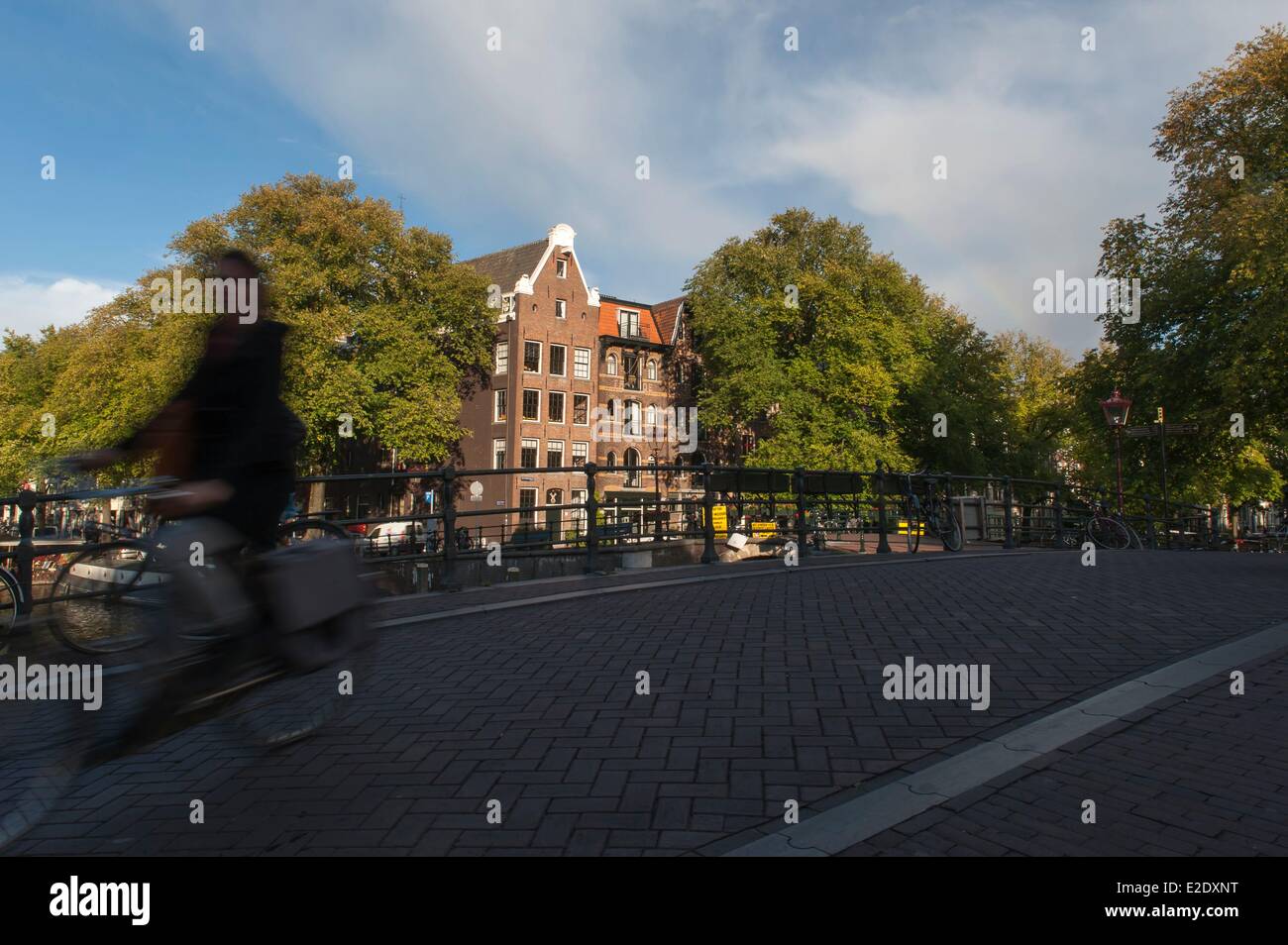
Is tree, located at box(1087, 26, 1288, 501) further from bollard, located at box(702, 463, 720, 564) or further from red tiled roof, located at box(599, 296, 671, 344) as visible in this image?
red tiled roof, located at box(599, 296, 671, 344)

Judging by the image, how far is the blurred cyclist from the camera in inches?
137

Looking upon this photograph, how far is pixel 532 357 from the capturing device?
1742 inches

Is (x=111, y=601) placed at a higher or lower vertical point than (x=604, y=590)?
higher

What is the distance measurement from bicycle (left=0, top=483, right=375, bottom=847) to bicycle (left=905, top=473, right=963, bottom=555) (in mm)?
12546

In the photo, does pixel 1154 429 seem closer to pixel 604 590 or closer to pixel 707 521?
pixel 707 521

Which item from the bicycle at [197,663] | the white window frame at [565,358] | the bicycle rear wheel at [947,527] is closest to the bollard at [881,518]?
the bicycle rear wheel at [947,527]

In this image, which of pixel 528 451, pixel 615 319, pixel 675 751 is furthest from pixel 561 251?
pixel 675 751

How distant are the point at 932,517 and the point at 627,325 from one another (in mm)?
36494

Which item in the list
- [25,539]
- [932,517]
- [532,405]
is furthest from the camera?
[532,405]

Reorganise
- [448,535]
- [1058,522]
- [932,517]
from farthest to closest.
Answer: [1058,522], [932,517], [448,535]

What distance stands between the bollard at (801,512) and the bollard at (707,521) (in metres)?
1.32

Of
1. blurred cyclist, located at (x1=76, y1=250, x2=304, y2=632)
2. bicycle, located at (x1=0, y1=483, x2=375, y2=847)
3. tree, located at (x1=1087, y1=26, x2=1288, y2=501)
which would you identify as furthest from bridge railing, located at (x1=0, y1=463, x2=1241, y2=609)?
tree, located at (x1=1087, y1=26, x2=1288, y2=501)
